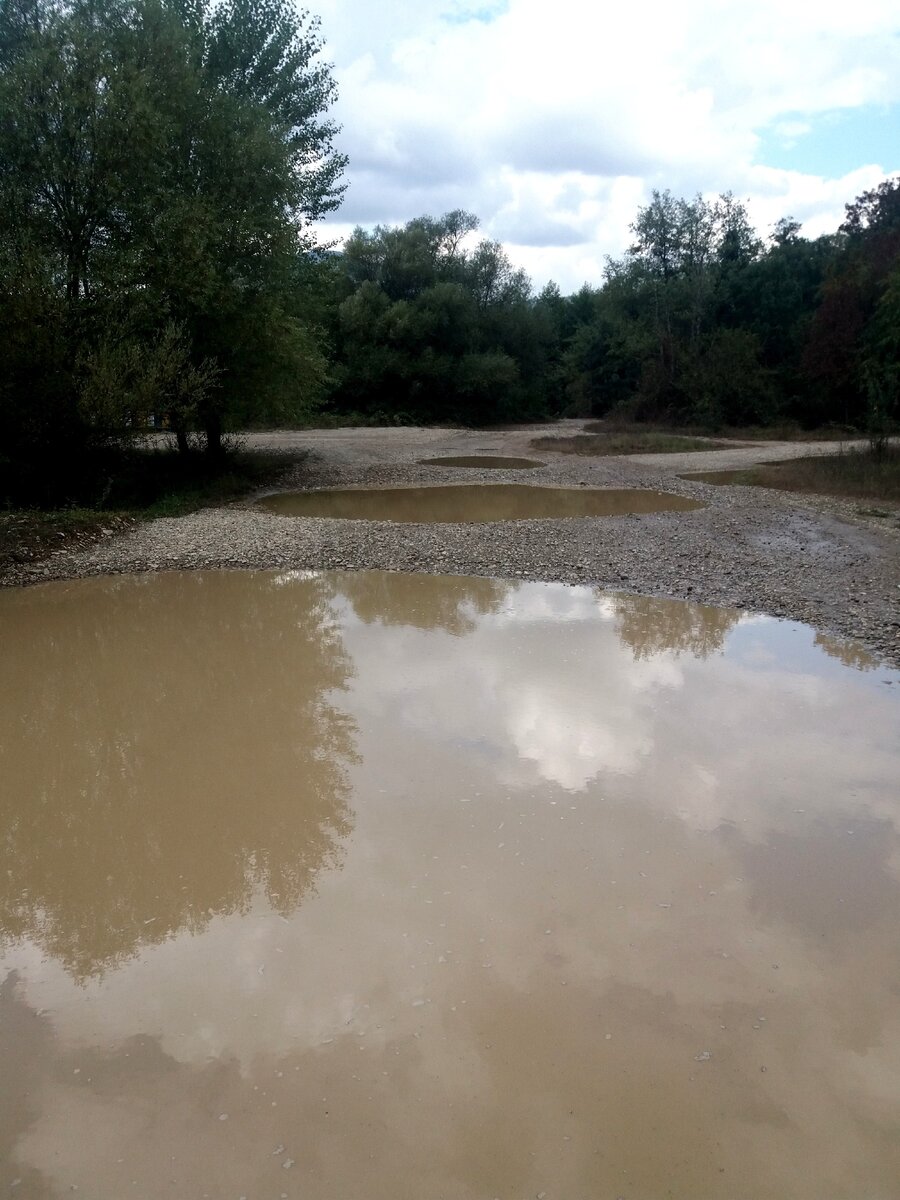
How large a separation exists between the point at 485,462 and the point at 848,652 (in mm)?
20682

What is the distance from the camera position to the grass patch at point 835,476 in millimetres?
20094

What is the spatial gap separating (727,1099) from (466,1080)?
1.12 m

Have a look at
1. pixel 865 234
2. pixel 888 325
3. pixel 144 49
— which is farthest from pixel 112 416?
pixel 865 234

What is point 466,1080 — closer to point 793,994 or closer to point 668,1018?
point 668,1018

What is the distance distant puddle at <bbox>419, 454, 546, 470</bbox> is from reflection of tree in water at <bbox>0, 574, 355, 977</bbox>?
17025 mm

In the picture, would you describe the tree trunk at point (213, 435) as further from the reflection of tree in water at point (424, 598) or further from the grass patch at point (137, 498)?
the reflection of tree in water at point (424, 598)

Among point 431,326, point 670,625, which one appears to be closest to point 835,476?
point 670,625

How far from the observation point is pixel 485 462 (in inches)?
1145

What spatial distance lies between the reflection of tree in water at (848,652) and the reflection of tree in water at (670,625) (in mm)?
1094

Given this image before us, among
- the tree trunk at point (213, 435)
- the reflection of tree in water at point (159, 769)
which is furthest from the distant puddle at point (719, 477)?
the reflection of tree in water at point (159, 769)

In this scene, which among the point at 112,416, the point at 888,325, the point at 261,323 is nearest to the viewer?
the point at 112,416

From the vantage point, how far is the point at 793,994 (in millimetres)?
4188

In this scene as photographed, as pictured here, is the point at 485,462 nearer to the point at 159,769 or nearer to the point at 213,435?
the point at 213,435

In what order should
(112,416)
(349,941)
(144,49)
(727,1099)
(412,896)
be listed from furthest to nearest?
(144,49) < (112,416) < (412,896) < (349,941) < (727,1099)
